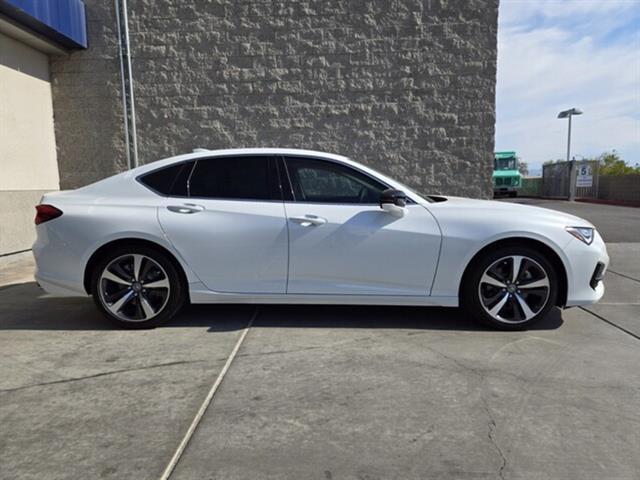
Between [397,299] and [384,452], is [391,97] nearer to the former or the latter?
[397,299]

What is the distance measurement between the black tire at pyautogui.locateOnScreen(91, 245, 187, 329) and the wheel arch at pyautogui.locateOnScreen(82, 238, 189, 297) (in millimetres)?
19

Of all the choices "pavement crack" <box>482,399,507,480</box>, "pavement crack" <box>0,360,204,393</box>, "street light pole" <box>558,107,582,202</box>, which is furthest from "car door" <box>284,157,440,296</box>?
"street light pole" <box>558,107,582,202</box>

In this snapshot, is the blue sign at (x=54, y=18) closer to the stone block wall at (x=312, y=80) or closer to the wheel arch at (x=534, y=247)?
the stone block wall at (x=312, y=80)

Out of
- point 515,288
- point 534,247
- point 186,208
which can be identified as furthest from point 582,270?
point 186,208

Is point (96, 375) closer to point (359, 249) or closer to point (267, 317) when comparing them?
point (267, 317)

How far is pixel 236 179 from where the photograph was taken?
13.9ft

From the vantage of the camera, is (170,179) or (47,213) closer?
(47,213)

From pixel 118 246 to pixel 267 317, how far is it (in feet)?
4.99

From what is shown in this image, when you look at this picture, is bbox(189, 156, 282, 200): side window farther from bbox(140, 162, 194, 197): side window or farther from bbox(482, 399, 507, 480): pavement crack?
bbox(482, 399, 507, 480): pavement crack

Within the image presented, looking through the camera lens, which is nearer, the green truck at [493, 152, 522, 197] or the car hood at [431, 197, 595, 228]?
the car hood at [431, 197, 595, 228]

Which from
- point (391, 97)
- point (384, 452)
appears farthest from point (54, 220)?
point (391, 97)

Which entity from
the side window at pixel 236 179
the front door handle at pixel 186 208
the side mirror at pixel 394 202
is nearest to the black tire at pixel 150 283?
the front door handle at pixel 186 208

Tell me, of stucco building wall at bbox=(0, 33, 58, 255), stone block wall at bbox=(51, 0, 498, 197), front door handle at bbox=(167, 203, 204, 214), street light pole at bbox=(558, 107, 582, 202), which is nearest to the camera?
front door handle at bbox=(167, 203, 204, 214)

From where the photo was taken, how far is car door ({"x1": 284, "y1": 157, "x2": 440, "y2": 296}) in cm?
398
